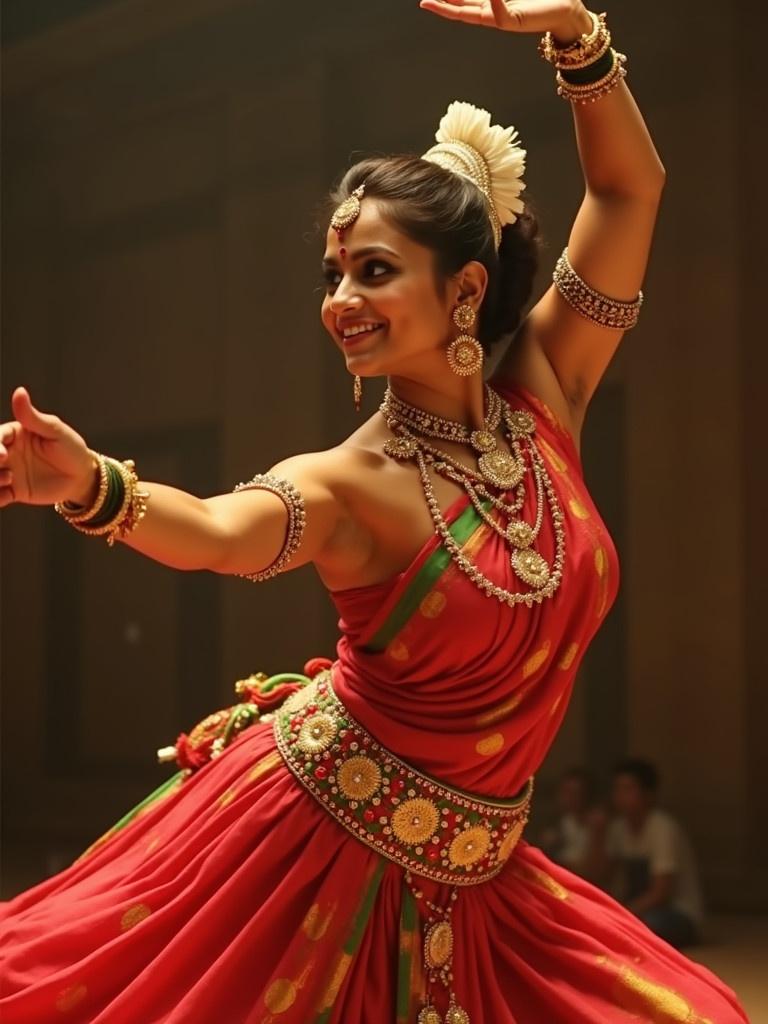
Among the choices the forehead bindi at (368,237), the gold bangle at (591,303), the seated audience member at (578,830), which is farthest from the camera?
the seated audience member at (578,830)

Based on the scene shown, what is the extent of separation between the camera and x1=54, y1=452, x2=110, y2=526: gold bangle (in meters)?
1.64

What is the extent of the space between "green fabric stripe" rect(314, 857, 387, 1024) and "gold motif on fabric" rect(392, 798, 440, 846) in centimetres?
5

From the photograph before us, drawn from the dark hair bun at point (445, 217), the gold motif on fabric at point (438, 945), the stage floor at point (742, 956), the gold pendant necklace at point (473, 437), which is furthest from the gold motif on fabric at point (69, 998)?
the stage floor at point (742, 956)

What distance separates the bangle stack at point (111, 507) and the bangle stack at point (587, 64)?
3.40ft

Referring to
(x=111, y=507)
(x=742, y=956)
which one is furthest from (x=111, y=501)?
(x=742, y=956)

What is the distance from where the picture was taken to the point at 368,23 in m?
4.50

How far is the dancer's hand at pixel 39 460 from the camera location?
1560mm

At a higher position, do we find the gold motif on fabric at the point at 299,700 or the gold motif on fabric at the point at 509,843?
the gold motif on fabric at the point at 299,700

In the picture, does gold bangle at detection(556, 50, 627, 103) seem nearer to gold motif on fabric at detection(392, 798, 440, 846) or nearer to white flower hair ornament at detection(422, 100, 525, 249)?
white flower hair ornament at detection(422, 100, 525, 249)

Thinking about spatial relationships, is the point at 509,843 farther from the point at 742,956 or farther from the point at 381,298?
the point at 742,956

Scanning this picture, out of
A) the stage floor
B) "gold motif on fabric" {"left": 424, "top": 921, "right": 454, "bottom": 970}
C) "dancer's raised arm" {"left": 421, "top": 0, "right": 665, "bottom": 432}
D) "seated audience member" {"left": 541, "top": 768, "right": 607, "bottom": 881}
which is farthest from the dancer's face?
"seated audience member" {"left": 541, "top": 768, "right": 607, "bottom": 881}

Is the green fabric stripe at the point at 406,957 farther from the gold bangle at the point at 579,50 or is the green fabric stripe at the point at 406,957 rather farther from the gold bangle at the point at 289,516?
the gold bangle at the point at 579,50

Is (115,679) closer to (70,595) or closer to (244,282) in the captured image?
(70,595)

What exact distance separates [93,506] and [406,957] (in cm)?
77
